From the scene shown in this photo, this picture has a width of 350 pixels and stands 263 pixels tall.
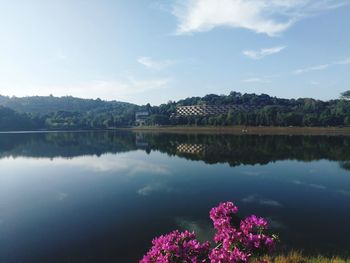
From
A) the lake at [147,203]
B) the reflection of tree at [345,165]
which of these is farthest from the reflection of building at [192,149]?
the reflection of tree at [345,165]

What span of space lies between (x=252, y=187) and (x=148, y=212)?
56.5ft

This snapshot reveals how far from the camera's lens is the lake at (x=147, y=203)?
25.2 m

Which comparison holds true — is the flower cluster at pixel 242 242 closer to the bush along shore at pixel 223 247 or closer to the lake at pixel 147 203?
Answer: the bush along shore at pixel 223 247

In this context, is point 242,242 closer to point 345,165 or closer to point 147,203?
point 147,203

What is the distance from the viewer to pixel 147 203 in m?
36.8

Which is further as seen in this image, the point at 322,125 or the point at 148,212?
the point at 322,125

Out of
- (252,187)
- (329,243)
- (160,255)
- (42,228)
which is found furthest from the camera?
(252,187)

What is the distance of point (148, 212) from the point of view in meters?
33.2

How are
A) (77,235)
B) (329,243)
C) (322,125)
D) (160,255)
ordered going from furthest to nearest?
(322,125), (77,235), (329,243), (160,255)

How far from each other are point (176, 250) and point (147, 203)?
94.8ft

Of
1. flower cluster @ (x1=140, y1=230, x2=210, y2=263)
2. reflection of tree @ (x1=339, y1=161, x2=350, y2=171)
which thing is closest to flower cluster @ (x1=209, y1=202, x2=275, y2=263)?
flower cluster @ (x1=140, y1=230, x2=210, y2=263)

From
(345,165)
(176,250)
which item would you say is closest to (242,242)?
(176,250)

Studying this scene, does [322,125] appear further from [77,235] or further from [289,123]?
[77,235]

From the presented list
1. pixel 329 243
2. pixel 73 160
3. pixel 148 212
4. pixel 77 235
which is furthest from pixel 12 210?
pixel 73 160
